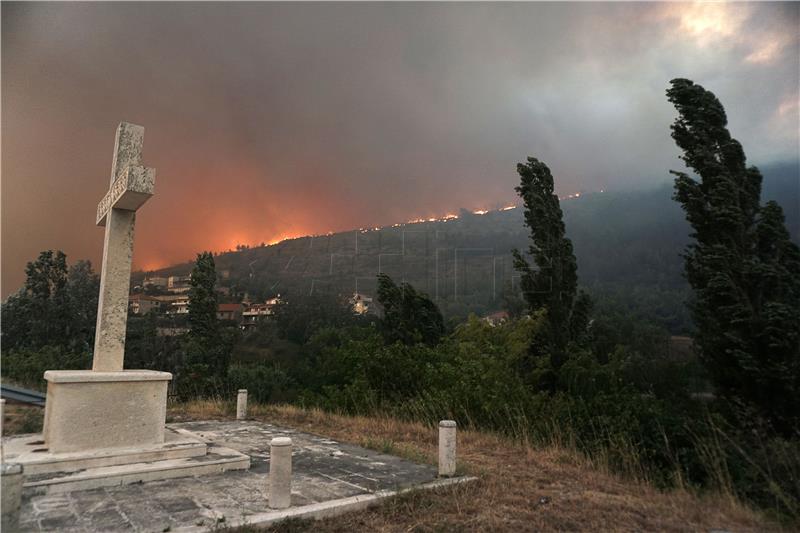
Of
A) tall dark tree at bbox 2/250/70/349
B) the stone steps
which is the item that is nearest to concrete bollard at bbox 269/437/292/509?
the stone steps

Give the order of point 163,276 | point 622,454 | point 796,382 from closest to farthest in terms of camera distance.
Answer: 1. point 622,454
2. point 796,382
3. point 163,276

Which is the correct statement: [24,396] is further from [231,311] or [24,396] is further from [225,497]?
[231,311]

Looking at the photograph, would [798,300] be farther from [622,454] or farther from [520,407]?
[622,454]

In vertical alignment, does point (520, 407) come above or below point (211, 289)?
below

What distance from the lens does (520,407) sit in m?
9.73

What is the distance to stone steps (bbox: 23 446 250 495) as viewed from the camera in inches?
196

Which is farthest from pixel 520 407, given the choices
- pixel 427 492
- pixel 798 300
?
pixel 798 300

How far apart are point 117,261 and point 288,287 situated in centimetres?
5672

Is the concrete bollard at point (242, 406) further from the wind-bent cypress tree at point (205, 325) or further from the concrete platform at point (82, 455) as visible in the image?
the wind-bent cypress tree at point (205, 325)

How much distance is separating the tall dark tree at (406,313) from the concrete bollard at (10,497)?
2827 centimetres

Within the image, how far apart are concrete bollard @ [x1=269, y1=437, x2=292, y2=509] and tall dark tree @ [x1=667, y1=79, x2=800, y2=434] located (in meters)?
15.6

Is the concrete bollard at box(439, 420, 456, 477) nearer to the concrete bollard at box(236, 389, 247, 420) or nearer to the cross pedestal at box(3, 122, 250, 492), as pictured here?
the cross pedestal at box(3, 122, 250, 492)

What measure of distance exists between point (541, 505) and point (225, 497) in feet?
10.4

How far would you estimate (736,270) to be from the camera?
55.3ft
